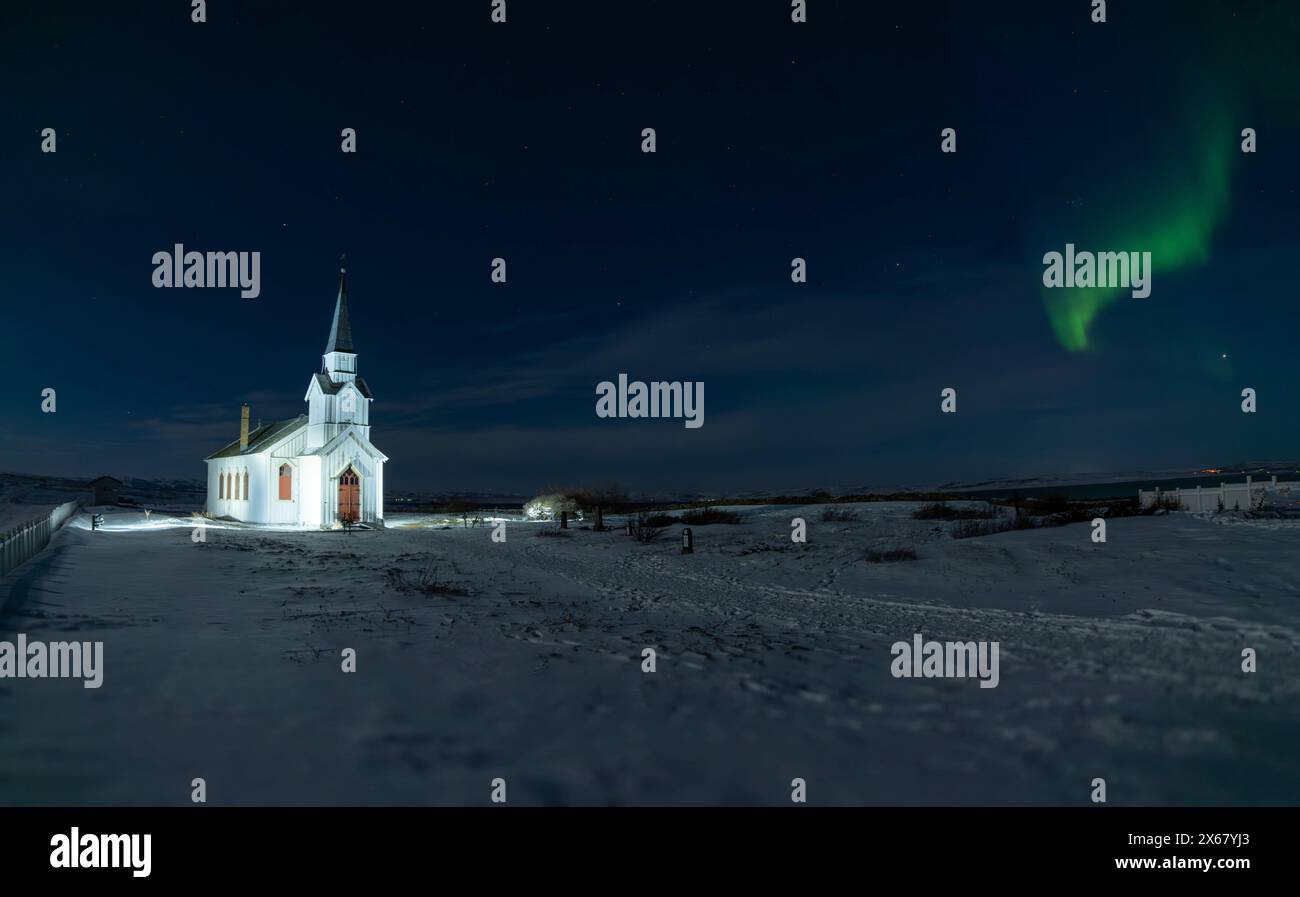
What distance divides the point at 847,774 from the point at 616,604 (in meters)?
7.69

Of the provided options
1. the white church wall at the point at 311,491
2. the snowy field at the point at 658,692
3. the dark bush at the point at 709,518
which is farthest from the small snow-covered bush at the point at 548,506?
the snowy field at the point at 658,692

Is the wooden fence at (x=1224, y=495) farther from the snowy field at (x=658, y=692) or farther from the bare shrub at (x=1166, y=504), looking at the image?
the snowy field at (x=658, y=692)

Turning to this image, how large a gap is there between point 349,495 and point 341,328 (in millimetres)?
9264

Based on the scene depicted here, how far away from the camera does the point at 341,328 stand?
3525cm

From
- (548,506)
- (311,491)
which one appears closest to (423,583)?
(311,491)

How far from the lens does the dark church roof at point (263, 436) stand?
118 feet

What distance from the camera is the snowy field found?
16.3 ft

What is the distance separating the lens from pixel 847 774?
5102 millimetres

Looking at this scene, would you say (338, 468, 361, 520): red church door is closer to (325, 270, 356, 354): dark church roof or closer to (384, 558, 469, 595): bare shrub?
(325, 270, 356, 354): dark church roof

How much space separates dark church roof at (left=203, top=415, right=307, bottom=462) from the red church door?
16.1 ft

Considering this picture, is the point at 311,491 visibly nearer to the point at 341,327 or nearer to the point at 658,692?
the point at 341,327
